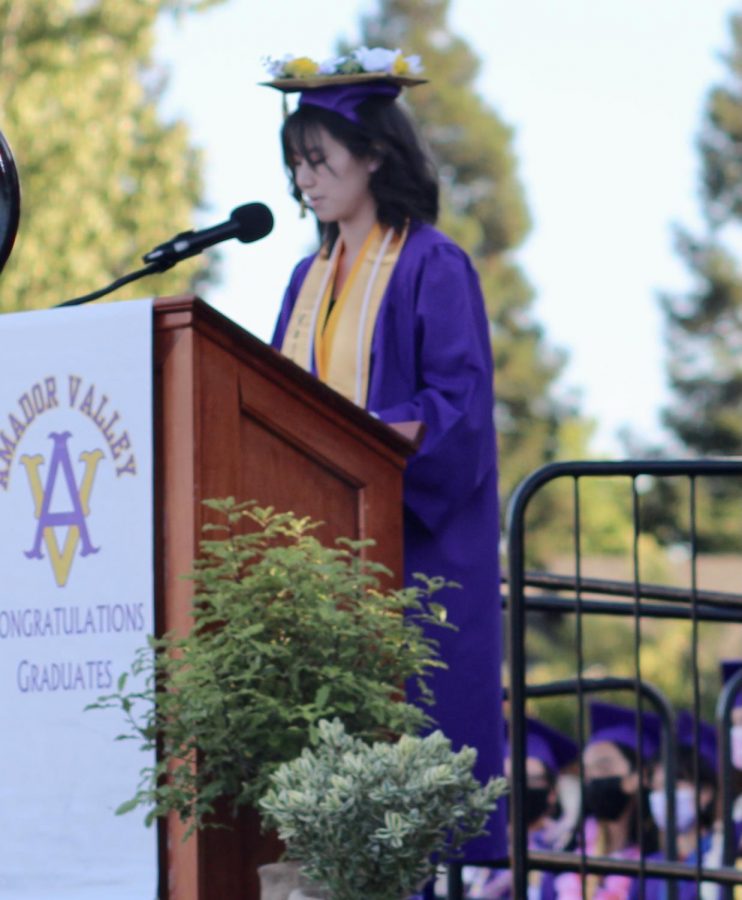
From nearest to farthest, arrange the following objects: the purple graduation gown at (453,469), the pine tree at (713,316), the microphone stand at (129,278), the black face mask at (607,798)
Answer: the microphone stand at (129,278) → the purple graduation gown at (453,469) → the black face mask at (607,798) → the pine tree at (713,316)

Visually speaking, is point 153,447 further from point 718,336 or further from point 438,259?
point 718,336

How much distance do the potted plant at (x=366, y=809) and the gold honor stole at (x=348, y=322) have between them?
1.73 meters

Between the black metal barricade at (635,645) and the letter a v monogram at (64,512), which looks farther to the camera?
the black metal barricade at (635,645)

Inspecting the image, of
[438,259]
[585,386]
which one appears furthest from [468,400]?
[585,386]

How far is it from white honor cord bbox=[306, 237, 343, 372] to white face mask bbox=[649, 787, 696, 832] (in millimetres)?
3341

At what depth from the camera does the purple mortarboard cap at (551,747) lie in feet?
23.7

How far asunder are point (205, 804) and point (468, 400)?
1.62m

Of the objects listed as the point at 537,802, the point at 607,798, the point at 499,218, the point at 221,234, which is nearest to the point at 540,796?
the point at 537,802

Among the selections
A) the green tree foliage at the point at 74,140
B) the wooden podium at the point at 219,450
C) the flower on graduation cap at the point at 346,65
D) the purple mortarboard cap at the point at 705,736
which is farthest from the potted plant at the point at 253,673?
the green tree foliage at the point at 74,140

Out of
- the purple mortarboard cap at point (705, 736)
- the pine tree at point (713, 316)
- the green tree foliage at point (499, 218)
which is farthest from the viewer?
the pine tree at point (713, 316)

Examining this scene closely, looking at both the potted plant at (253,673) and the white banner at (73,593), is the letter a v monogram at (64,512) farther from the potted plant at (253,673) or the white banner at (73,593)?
the potted plant at (253,673)

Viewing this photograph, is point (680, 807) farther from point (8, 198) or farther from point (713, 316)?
point (713, 316)

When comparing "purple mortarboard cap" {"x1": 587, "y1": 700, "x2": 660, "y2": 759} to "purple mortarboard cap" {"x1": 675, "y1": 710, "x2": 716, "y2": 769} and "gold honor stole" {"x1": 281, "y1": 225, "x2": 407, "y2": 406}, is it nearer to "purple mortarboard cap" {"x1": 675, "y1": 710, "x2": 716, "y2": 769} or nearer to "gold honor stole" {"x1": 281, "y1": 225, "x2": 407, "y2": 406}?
"purple mortarboard cap" {"x1": 675, "y1": 710, "x2": 716, "y2": 769}

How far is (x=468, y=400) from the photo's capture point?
4543 mm
